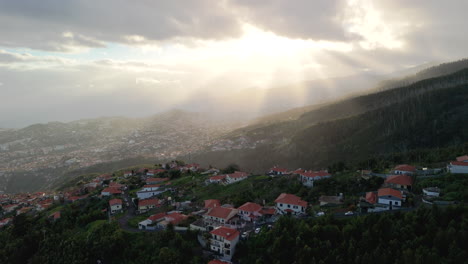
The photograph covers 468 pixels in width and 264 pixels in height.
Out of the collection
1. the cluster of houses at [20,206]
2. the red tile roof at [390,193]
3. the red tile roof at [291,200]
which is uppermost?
the red tile roof at [390,193]

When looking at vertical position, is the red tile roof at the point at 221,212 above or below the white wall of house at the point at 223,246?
above

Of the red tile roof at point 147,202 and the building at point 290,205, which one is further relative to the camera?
the red tile roof at point 147,202

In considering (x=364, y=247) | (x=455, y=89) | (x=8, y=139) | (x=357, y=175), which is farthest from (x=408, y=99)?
(x=8, y=139)

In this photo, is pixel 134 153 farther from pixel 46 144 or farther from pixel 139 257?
pixel 139 257

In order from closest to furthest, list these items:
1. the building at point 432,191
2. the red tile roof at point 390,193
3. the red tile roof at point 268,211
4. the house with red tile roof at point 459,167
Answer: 1. the red tile roof at point 390,193
2. the building at point 432,191
3. the red tile roof at point 268,211
4. the house with red tile roof at point 459,167

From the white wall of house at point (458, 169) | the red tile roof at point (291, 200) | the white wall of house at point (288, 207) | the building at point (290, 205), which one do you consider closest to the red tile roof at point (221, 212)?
the white wall of house at point (288, 207)

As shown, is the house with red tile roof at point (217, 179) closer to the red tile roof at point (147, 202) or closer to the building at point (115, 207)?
the red tile roof at point (147, 202)

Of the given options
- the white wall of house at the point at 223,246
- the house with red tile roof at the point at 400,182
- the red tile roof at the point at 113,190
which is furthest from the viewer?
the red tile roof at the point at 113,190
